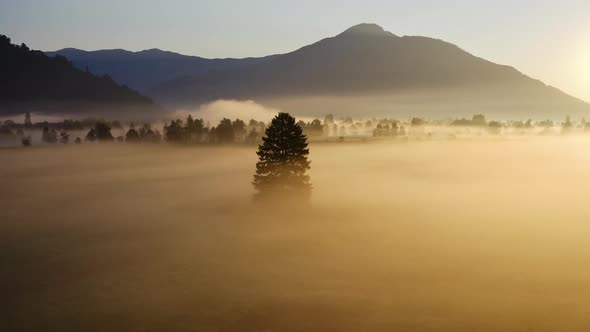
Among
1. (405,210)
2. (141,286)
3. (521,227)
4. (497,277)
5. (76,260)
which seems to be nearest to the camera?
(141,286)

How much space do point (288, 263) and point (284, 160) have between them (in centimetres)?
1992

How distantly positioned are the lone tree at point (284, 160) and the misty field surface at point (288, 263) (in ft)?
8.27

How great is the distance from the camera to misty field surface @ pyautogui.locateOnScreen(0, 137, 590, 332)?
145 feet

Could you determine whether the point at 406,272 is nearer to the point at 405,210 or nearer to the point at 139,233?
the point at 139,233

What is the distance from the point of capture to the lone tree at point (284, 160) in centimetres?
7588

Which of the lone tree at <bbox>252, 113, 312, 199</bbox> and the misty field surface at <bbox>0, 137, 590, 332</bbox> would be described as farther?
the lone tree at <bbox>252, 113, 312, 199</bbox>

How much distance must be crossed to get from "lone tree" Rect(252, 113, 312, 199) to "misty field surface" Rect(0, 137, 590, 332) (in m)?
2.52

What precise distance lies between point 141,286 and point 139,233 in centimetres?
2852

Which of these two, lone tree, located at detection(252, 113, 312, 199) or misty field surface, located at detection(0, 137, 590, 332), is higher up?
lone tree, located at detection(252, 113, 312, 199)

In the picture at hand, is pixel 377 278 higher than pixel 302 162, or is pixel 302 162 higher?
pixel 302 162

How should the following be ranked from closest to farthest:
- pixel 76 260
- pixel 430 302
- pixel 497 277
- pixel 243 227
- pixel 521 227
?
pixel 430 302 < pixel 497 277 < pixel 76 260 < pixel 243 227 < pixel 521 227

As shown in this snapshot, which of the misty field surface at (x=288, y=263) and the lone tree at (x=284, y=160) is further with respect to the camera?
the lone tree at (x=284, y=160)

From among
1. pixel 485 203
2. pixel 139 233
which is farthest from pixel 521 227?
pixel 139 233

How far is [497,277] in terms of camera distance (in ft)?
187
